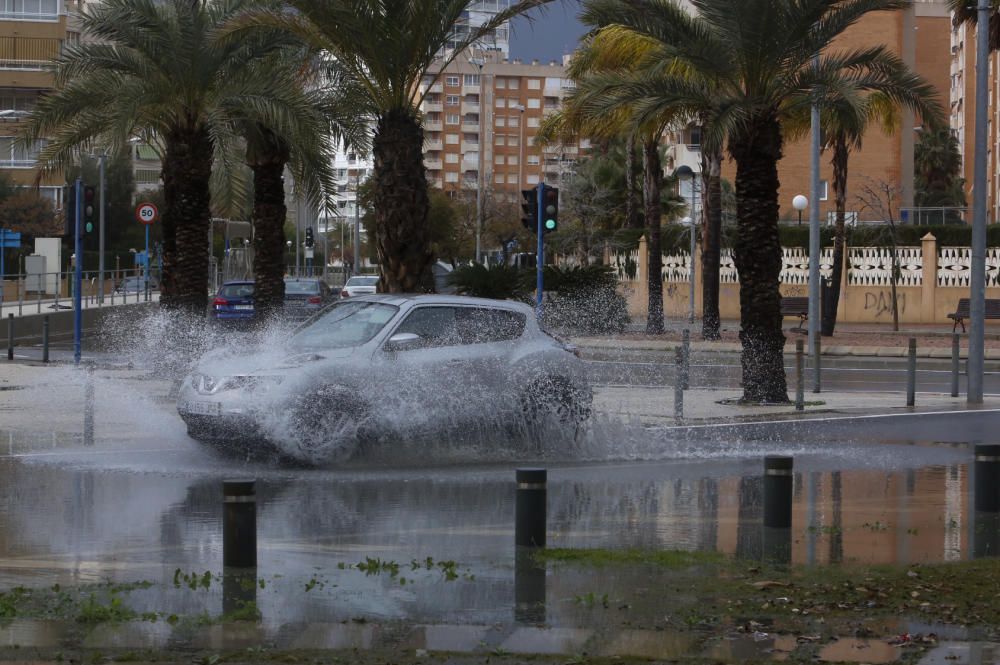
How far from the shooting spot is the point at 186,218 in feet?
78.7

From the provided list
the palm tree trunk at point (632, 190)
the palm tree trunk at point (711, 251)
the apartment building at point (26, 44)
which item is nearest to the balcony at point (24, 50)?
the apartment building at point (26, 44)

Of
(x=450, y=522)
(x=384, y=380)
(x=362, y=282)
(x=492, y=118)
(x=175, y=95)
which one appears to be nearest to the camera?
(x=450, y=522)

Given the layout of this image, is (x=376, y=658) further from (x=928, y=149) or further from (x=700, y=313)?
(x=928, y=149)

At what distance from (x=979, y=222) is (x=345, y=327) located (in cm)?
1163

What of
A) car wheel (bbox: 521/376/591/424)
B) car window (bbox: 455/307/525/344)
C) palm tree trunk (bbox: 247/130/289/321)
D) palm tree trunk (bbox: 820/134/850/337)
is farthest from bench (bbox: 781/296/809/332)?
car window (bbox: 455/307/525/344)

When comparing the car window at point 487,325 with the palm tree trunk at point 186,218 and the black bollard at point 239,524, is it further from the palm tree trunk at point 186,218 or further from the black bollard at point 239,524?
the palm tree trunk at point 186,218

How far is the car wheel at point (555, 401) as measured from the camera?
49.9 ft

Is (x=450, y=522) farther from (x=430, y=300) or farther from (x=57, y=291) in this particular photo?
(x=57, y=291)

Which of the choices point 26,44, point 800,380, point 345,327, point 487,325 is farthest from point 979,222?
point 26,44

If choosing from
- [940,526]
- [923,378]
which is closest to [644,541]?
[940,526]

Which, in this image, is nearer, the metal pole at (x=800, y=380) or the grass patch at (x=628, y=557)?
the grass patch at (x=628, y=557)

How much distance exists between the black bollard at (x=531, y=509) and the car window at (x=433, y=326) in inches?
207

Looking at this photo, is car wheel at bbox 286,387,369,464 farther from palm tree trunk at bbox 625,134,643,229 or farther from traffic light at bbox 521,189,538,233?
palm tree trunk at bbox 625,134,643,229

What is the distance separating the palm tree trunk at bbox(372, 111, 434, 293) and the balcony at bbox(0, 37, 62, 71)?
6874 centimetres
